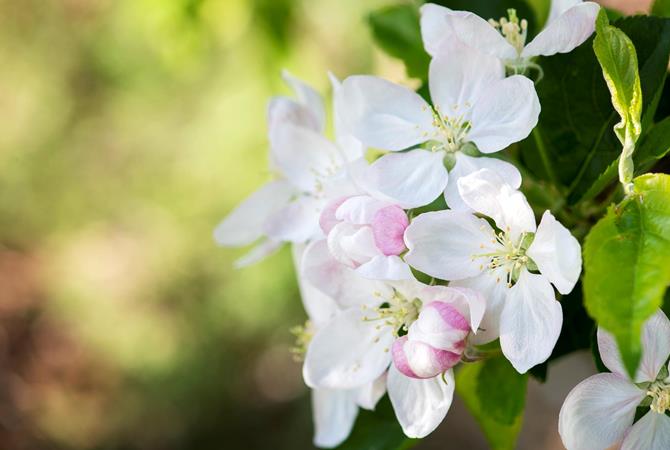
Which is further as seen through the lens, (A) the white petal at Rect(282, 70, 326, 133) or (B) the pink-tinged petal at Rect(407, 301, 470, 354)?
(A) the white petal at Rect(282, 70, 326, 133)

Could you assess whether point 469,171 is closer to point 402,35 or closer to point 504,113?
point 504,113

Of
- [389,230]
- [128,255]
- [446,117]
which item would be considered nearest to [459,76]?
[446,117]

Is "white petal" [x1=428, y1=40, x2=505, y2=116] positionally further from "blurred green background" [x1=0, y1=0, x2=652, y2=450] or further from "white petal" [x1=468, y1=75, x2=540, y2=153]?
"blurred green background" [x1=0, y1=0, x2=652, y2=450]

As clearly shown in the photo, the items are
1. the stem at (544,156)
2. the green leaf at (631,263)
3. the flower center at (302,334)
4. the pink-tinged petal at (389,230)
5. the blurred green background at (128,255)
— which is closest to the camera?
the green leaf at (631,263)

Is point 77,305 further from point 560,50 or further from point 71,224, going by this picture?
point 560,50

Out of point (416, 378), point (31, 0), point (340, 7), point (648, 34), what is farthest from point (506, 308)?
point (31, 0)

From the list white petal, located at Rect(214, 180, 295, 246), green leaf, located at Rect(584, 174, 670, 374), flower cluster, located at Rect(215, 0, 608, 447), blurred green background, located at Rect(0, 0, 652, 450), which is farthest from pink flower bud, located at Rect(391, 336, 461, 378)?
blurred green background, located at Rect(0, 0, 652, 450)

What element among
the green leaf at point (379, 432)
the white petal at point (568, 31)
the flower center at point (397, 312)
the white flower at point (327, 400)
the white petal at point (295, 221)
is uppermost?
the white petal at point (568, 31)

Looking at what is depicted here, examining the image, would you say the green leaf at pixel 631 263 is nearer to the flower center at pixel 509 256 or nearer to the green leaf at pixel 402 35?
the flower center at pixel 509 256

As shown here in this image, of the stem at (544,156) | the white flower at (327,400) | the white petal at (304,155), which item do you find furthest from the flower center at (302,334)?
the stem at (544,156)
